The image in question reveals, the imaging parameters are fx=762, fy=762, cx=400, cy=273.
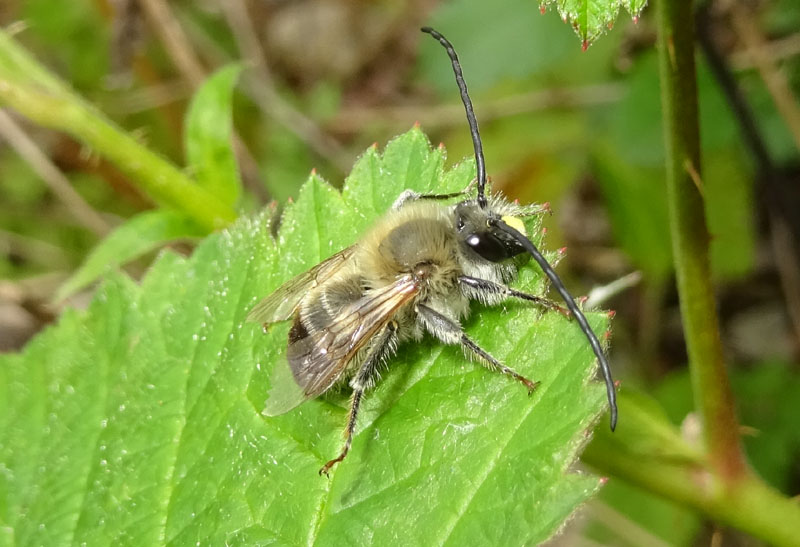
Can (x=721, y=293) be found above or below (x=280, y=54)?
below

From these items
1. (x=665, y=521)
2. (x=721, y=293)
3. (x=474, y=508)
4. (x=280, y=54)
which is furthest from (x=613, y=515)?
(x=280, y=54)

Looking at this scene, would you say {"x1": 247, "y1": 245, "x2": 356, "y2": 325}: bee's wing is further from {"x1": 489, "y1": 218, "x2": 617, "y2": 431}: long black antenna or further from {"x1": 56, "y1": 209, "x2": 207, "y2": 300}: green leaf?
{"x1": 56, "y1": 209, "x2": 207, "y2": 300}: green leaf

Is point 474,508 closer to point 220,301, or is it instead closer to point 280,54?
point 220,301

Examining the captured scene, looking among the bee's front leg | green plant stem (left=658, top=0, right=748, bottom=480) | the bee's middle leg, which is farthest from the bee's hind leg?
green plant stem (left=658, top=0, right=748, bottom=480)

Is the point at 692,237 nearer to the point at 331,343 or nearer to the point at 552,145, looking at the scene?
the point at 331,343

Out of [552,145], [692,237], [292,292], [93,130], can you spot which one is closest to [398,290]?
[292,292]

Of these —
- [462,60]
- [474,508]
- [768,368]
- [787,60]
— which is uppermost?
[787,60]
